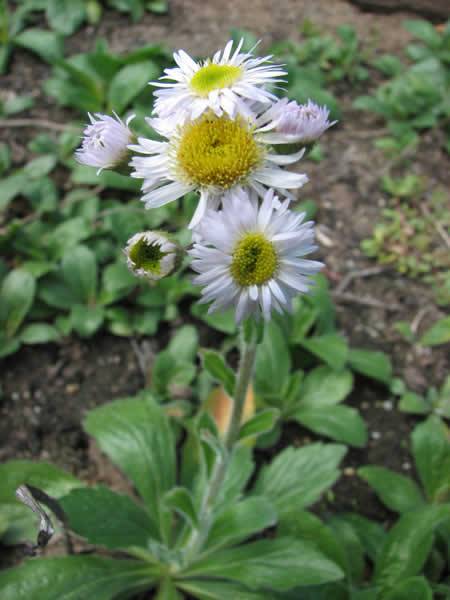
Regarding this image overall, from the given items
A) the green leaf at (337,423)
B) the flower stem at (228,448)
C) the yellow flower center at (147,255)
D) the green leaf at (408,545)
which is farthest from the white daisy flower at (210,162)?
the green leaf at (337,423)

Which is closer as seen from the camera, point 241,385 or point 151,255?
point 151,255

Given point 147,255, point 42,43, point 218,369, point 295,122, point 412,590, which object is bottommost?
point 412,590

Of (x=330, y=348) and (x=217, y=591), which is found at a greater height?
(x=330, y=348)

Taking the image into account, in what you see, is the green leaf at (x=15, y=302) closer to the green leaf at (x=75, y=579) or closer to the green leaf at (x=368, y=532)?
the green leaf at (x=75, y=579)

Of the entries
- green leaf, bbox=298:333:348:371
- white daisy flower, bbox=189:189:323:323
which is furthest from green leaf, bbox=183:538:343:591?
white daisy flower, bbox=189:189:323:323

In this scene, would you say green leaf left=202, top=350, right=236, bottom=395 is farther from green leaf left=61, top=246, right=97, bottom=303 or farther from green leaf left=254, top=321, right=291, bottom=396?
green leaf left=61, top=246, right=97, bottom=303

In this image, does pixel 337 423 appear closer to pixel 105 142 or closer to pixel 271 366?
pixel 271 366

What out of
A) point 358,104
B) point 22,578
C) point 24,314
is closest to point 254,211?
point 22,578

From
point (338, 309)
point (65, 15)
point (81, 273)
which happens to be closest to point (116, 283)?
point (81, 273)
